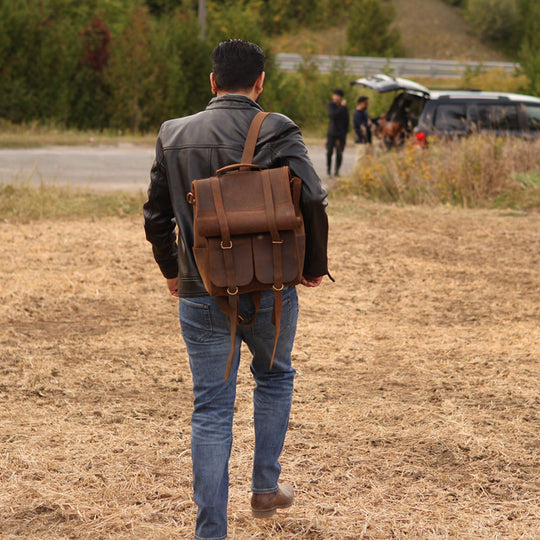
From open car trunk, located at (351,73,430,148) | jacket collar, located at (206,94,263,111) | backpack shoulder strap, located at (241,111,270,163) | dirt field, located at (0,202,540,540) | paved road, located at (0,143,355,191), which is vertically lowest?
paved road, located at (0,143,355,191)

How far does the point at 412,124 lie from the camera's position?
13500 mm

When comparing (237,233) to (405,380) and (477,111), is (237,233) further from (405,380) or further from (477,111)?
(477,111)

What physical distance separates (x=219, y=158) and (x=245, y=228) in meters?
0.26

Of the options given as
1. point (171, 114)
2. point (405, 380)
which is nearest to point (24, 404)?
point (405, 380)

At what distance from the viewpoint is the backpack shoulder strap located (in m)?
2.50

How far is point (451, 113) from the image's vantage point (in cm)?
1284

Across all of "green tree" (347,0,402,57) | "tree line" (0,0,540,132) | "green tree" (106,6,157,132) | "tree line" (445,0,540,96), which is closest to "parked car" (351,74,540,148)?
"tree line" (0,0,540,132)

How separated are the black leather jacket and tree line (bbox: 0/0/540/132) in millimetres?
18765

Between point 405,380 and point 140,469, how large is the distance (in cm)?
181

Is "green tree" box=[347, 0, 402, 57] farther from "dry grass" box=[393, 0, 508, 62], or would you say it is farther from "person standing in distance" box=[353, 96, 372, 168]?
"person standing in distance" box=[353, 96, 372, 168]

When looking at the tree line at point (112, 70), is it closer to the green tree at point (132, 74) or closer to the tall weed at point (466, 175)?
the green tree at point (132, 74)

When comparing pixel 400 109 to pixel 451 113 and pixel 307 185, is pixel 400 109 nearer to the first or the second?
pixel 451 113

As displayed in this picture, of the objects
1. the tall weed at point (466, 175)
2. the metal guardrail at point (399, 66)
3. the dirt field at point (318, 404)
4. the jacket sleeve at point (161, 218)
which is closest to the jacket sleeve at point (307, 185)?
the jacket sleeve at point (161, 218)

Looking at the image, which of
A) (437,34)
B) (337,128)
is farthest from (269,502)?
(437,34)
